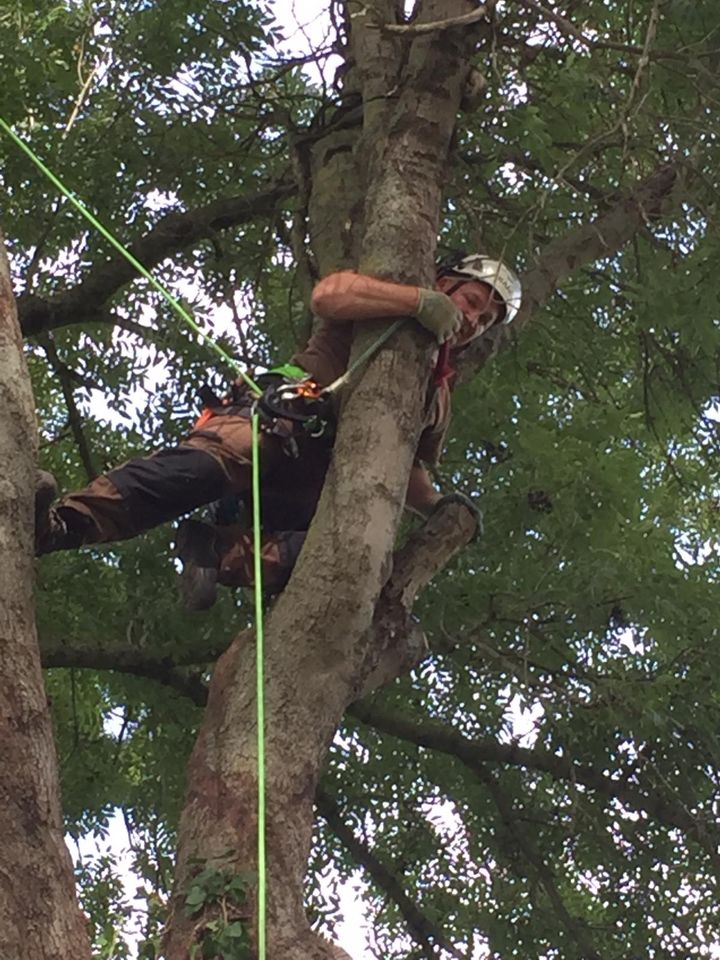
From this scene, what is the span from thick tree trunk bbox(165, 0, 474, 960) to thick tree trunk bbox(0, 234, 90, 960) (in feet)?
1.01

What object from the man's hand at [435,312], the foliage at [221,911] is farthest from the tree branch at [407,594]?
the foliage at [221,911]

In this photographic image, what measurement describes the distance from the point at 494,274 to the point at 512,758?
94.4 inches

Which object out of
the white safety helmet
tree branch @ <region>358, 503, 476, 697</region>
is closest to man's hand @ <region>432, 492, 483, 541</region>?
tree branch @ <region>358, 503, 476, 697</region>

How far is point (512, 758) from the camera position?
17.4 feet

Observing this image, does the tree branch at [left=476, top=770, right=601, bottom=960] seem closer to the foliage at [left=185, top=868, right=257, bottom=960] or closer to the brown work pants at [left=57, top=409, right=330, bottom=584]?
the brown work pants at [left=57, top=409, right=330, bottom=584]

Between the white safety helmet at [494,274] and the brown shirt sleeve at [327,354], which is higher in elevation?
the white safety helmet at [494,274]

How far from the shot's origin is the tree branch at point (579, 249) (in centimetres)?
379

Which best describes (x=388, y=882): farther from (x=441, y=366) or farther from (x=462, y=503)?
(x=441, y=366)

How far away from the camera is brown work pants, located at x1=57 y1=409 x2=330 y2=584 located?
3.05 m

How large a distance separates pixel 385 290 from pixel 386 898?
11.3ft

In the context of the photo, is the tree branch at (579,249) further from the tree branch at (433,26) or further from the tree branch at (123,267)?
the tree branch at (123,267)

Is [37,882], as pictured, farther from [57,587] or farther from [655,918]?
[655,918]

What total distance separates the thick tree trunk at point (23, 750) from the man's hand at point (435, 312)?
3.07 feet

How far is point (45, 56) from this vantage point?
5324mm
